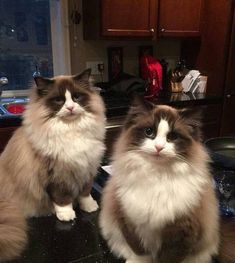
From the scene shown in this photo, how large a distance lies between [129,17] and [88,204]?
2.04 metres

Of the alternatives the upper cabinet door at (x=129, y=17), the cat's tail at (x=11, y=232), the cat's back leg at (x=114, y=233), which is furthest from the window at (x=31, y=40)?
the cat's back leg at (x=114, y=233)

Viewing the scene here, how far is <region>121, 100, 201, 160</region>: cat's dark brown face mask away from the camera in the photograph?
33.1 inches

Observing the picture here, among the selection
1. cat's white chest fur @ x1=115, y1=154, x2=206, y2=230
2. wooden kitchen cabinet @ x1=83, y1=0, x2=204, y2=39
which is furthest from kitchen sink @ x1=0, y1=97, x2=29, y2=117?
cat's white chest fur @ x1=115, y1=154, x2=206, y2=230

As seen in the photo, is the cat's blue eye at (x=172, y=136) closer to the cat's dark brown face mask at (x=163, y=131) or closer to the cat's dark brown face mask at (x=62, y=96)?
the cat's dark brown face mask at (x=163, y=131)

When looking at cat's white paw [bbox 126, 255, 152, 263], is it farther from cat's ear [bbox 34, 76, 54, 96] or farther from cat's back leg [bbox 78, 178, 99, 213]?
cat's ear [bbox 34, 76, 54, 96]

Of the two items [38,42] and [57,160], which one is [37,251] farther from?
[38,42]

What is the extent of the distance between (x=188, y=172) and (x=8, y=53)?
252cm

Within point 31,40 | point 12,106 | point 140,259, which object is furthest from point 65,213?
point 31,40

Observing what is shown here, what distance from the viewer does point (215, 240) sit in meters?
0.90

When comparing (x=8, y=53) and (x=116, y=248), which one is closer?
(x=116, y=248)

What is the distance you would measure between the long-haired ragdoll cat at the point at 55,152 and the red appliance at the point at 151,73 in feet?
5.88

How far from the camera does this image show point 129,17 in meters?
2.68

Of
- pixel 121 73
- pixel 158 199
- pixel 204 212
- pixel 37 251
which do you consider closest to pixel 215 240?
pixel 204 212

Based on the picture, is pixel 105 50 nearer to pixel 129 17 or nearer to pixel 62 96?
pixel 129 17
